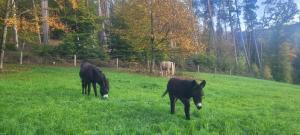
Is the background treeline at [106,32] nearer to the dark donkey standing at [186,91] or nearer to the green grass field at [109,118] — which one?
the green grass field at [109,118]

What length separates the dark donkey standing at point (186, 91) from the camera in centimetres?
1054

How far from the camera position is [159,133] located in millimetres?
8875

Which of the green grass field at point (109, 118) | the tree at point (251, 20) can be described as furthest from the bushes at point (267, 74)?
the green grass field at point (109, 118)

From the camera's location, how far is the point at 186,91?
11.0 meters

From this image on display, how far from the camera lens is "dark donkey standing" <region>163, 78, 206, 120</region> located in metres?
10.5

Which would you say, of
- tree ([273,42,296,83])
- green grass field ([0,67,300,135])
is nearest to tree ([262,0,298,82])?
tree ([273,42,296,83])

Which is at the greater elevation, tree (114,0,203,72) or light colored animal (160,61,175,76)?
tree (114,0,203,72)

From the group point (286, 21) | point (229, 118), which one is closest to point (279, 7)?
point (286, 21)

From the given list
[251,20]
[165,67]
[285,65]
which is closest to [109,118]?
[165,67]

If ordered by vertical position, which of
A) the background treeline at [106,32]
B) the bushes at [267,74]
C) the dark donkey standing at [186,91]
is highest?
the background treeline at [106,32]

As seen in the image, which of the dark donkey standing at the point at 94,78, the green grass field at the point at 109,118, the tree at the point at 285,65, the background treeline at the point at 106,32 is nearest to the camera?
the green grass field at the point at 109,118

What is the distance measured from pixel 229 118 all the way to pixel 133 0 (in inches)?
881

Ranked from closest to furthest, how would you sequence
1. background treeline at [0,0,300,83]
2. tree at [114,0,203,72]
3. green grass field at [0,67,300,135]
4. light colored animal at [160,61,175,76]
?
1. green grass field at [0,67,300,135]
2. background treeline at [0,0,300,83]
3. tree at [114,0,203,72]
4. light colored animal at [160,61,175,76]

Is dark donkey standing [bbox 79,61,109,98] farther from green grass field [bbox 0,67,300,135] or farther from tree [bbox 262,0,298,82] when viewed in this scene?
tree [bbox 262,0,298,82]
